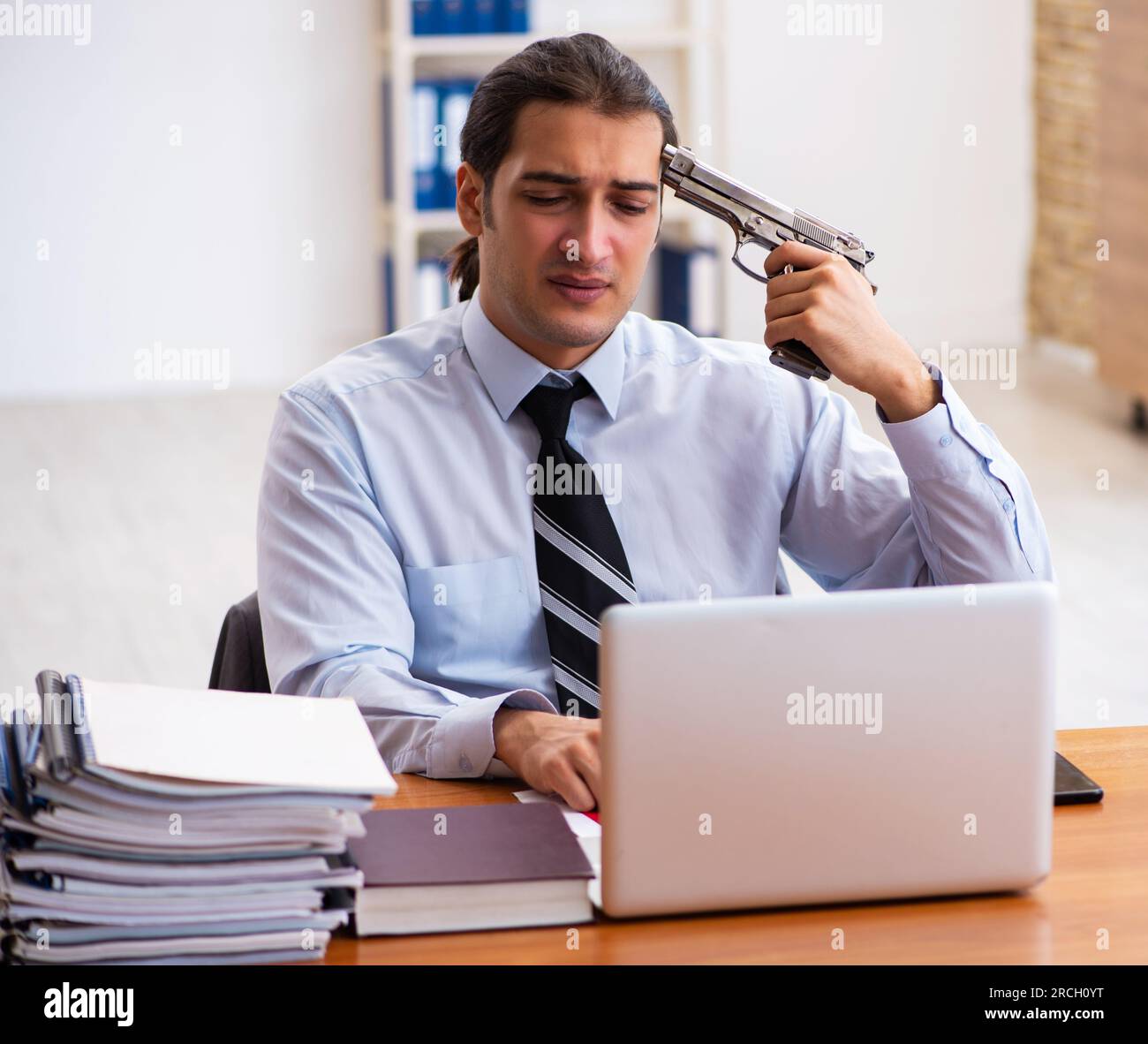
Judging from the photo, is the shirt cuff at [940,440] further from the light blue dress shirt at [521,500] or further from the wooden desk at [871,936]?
the wooden desk at [871,936]

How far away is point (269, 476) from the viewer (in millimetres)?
1697

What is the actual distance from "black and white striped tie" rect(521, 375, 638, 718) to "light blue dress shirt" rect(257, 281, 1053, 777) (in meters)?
0.02

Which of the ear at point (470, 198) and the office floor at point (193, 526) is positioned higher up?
the ear at point (470, 198)

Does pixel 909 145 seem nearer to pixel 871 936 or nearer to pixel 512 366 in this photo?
pixel 512 366

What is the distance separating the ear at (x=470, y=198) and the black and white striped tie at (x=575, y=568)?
26 centimetres

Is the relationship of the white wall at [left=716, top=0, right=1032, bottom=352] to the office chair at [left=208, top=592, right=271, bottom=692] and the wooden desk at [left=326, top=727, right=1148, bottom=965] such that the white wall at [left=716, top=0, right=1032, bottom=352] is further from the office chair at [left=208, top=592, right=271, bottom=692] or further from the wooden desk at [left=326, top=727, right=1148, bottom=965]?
the wooden desk at [left=326, top=727, right=1148, bottom=965]

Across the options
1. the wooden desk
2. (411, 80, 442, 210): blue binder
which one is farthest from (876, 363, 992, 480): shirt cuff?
(411, 80, 442, 210): blue binder

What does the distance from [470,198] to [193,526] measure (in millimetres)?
2862

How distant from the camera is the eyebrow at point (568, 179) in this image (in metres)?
1.67

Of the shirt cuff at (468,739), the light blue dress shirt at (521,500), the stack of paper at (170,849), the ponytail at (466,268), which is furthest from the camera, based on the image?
the ponytail at (466,268)

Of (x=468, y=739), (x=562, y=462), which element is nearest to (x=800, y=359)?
(x=562, y=462)

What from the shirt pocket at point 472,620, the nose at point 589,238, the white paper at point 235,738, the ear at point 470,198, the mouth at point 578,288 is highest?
the ear at point 470,198

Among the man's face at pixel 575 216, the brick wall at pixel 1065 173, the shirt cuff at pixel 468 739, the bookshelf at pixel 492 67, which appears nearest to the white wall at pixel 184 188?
the bookshelf at pixel 492 67
